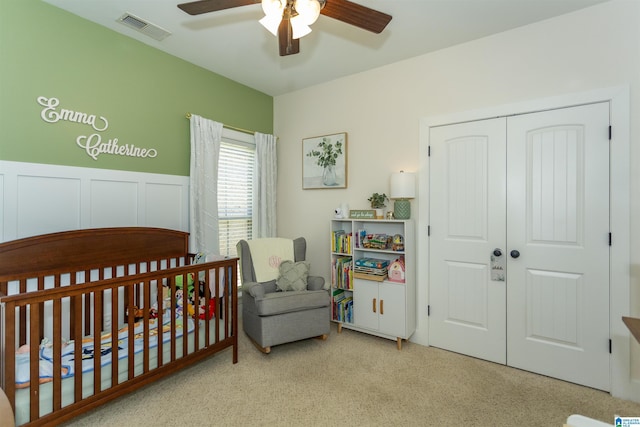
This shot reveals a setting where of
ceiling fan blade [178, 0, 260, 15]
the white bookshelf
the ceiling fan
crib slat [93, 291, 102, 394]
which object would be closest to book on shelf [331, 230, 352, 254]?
the white bookshelf

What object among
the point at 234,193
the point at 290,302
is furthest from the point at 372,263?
the point at 234,193

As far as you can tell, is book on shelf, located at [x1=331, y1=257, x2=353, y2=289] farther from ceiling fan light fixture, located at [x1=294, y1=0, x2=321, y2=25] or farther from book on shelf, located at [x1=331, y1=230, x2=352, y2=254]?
ceiling fan light fixture, located at [x1=294, y1=0, x2=321, y2=25]

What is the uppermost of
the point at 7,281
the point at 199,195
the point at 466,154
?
the point at 466,154

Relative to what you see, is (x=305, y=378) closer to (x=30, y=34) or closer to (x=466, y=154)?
(x=466, y=154)

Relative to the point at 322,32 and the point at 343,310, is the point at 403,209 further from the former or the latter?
the point at 322,32

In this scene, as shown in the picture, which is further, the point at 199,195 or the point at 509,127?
the point at 199,195

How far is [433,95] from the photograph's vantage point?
2.80m

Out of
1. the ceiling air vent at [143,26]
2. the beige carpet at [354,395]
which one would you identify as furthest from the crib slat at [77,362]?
the ceiling air vent at [143,26]

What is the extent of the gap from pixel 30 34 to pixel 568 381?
14.4ft

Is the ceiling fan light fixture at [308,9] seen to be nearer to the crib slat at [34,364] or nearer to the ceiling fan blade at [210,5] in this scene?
the ceiling fan blade at [210,5]

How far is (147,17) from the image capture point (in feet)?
7.58

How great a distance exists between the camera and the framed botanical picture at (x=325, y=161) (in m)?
3.37

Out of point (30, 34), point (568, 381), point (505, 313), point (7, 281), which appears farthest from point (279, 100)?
point (568, 381)

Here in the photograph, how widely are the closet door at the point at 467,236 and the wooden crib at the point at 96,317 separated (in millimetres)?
1774
